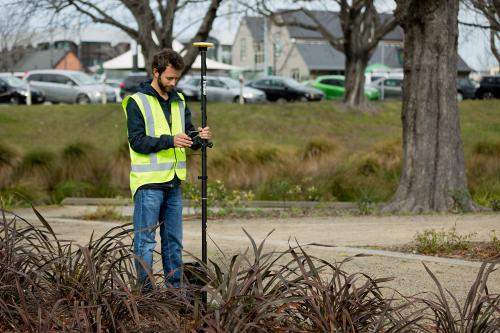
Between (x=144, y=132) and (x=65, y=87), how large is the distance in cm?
3504

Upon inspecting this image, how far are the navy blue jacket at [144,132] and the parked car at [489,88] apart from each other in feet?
140

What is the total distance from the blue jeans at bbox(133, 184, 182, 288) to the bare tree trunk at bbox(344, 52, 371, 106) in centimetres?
2936

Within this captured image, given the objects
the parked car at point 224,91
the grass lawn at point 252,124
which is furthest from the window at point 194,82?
the grass lawn at point 252,124

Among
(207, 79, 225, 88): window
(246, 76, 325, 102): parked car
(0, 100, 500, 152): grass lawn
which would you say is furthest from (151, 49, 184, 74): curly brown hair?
(246, 76, 325, 102): parked car

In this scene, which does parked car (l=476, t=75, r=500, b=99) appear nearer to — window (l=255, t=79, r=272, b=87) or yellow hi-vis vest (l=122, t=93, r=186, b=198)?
window (l=255, t=79, r=272, b=87)

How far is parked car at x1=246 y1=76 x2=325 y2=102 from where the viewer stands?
4512 centimetres

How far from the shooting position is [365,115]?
117 ft

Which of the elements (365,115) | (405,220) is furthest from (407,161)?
(365,115)

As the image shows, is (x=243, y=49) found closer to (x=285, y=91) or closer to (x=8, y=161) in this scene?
(x=285, y=91)

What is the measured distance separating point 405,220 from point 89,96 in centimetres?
2939

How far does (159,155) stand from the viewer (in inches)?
275

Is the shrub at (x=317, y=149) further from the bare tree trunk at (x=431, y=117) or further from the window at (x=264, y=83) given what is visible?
the window at (x=264, y=83)

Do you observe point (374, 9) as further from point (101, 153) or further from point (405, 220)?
point (405, 220)

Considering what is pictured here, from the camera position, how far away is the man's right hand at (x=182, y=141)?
6.61 metres
